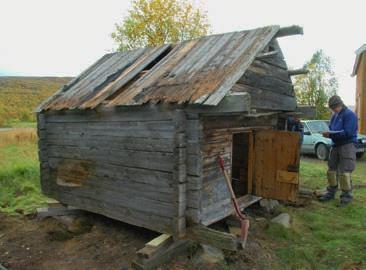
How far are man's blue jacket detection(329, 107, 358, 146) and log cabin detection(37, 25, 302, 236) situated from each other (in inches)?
39.3

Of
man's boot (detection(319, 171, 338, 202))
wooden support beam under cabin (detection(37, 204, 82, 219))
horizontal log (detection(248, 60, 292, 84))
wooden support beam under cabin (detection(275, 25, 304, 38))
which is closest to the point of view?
wooden support beam under cabin (detection(275, 25, 304, 38))

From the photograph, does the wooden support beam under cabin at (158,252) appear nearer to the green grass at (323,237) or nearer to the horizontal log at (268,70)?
the green grass at (323,237)

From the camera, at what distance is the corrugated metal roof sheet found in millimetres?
4871

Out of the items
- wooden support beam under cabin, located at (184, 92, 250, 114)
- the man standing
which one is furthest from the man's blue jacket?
wooden support beam under cabin, located at (184, 92, 250, 114)

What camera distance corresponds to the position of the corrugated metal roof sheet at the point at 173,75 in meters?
4.87

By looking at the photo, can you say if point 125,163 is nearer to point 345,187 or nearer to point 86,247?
point 86,247

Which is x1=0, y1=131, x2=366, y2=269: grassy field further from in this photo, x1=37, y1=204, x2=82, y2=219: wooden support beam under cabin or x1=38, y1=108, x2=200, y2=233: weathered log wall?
x1=38, y1=108, x2=200, y2=233: weathered log wall

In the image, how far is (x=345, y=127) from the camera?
7.09 metres

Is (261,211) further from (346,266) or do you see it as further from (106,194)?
(106,194)

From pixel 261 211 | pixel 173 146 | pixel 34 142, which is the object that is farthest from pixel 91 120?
pixel 34 142

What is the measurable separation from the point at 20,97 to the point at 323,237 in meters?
45.9

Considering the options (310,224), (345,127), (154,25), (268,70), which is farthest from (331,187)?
(154,25)

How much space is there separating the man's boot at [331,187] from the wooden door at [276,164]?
2472mm

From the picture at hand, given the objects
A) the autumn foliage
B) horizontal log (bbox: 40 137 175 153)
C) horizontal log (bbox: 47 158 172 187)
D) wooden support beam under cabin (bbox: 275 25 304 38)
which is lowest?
horizontal log (bbox: 47 158 172 187)
